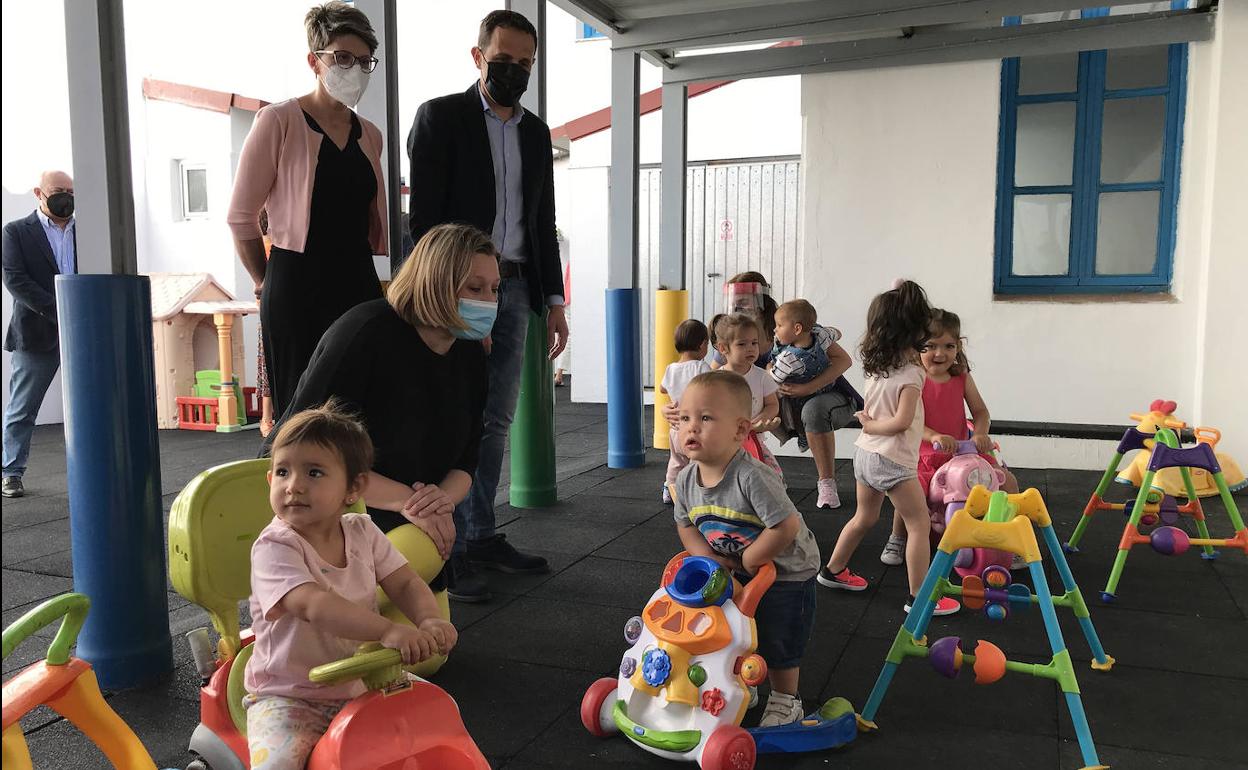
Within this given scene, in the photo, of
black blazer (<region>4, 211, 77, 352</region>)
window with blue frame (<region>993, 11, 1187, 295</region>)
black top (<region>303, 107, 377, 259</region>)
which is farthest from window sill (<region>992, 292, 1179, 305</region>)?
black blazer (<region>4, 211, 77, 352</region>)

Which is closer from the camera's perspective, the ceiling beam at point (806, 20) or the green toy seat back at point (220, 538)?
the green toy seat back at point (220, 538)

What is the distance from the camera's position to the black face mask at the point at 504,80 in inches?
143

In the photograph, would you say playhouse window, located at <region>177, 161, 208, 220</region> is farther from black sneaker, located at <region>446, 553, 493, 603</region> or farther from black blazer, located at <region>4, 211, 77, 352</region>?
black sneaker, located at <region>446, 553, 493, 603</region>

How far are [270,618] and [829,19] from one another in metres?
5.70

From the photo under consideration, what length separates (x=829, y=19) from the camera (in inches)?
250

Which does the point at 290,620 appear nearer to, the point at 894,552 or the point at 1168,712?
the point at 1168,712

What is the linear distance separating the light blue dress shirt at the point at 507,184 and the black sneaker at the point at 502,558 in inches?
45.9

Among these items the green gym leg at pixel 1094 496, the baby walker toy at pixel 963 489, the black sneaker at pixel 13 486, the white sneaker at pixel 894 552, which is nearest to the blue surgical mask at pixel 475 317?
the baby walker toy at pixel 963 489

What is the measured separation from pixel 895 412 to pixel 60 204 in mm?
5143

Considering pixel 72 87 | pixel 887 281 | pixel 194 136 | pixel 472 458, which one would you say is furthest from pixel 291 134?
pixel 194 136

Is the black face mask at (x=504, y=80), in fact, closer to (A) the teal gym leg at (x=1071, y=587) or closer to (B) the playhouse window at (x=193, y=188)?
(A) the teal gym leg at (x=1071, y=587)

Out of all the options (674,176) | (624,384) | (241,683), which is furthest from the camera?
(674,176)

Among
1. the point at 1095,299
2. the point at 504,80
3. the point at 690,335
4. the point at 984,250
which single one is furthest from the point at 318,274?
the point at 1095,299

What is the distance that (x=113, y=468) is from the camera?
272cm
